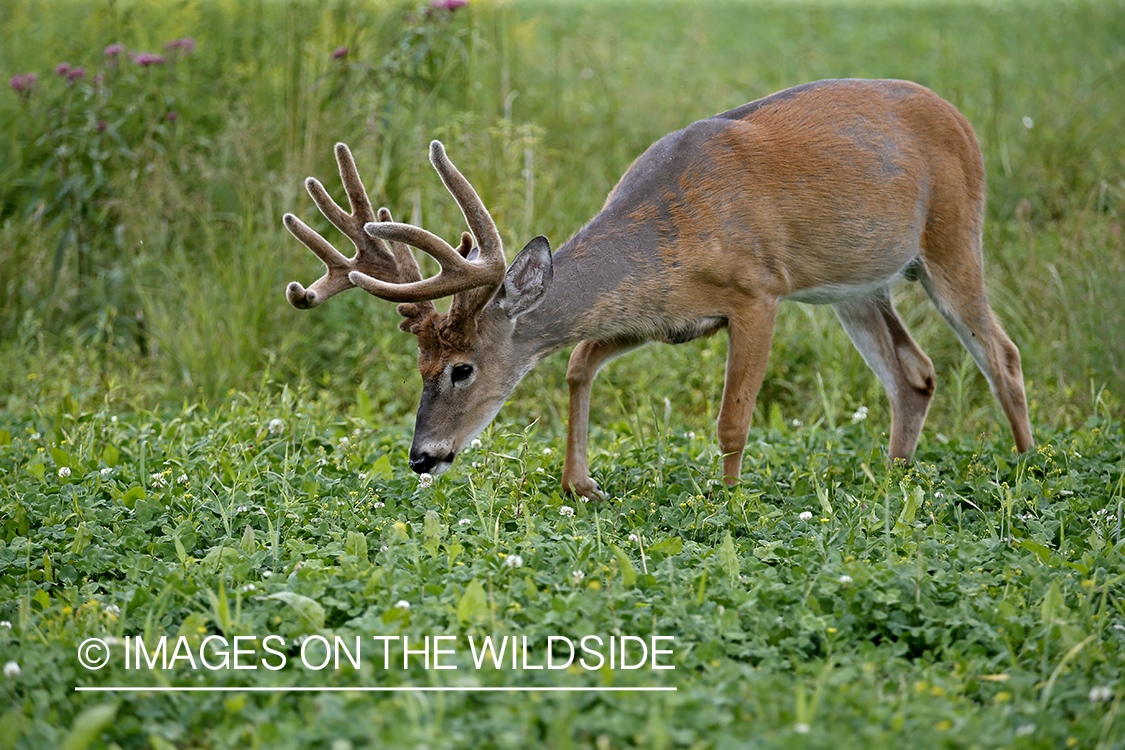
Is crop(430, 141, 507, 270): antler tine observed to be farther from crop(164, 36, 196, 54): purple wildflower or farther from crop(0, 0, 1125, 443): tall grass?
crop(164, 36, 196, 54): purple wildflower

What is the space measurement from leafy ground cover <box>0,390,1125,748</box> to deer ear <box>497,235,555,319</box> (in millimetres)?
595

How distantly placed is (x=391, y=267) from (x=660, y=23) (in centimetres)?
1625

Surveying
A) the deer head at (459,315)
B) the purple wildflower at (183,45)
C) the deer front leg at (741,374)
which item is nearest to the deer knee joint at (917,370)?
the deer front leg at (741,374)

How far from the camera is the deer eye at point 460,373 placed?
463 cm

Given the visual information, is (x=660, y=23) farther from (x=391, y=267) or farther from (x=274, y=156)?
(x=391, y=267)

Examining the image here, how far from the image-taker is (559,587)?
347 cm

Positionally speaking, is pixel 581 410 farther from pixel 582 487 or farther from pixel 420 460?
pixel 420 460

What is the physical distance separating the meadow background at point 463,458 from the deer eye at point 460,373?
305 mm

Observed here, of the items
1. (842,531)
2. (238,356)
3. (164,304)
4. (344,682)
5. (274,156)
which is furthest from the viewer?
(274,156)

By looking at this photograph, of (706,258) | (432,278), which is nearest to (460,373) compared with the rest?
(432,278)

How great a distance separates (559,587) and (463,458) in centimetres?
173

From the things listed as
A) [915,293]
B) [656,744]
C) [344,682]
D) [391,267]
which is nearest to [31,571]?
[344,682]

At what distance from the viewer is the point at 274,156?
304 inches

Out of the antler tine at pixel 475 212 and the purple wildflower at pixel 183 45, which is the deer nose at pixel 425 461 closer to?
the antler tine at pixel 475 212
